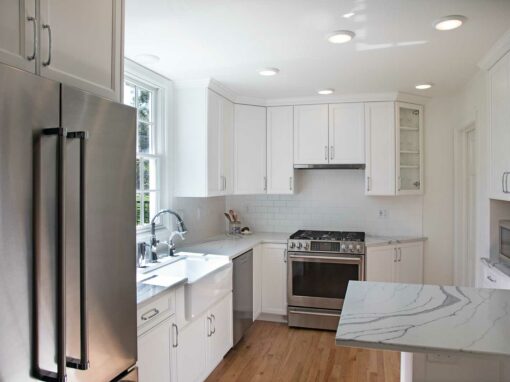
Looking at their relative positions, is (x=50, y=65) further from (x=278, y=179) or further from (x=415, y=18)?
(x=278, y=179)

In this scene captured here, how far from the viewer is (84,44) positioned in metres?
1.53

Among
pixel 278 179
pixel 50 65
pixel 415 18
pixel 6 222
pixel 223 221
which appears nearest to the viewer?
pixel 6 222

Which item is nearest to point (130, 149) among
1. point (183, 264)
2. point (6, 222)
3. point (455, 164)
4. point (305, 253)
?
point (6, 222)

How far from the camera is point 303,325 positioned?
4.02 metres

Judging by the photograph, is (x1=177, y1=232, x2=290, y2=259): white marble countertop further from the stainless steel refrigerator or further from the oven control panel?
the stainless steel refrigerator

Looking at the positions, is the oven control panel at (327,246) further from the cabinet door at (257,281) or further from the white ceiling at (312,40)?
the white ceiling at (312,40)

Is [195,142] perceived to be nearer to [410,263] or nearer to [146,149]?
[146,149]

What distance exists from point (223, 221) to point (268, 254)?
792 mm

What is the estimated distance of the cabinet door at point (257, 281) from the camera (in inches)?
157

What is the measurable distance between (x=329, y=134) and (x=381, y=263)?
55.8 inches

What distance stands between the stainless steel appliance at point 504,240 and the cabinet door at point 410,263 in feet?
4.01

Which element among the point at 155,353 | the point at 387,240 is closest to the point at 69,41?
the point at 155,353

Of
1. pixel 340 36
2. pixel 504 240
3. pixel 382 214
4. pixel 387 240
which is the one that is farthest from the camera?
pixel 382 214

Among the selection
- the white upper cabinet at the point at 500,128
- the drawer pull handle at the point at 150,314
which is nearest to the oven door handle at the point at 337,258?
the white upper cabinet at the point at 500,128
